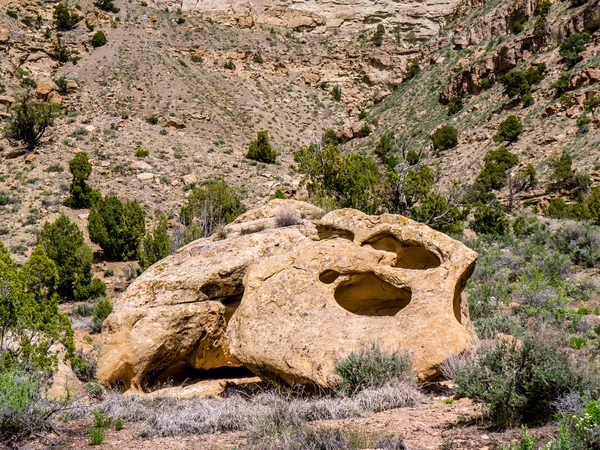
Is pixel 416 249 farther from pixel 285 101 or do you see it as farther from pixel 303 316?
pixel 285 101

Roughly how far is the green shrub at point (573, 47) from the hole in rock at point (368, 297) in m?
31.4

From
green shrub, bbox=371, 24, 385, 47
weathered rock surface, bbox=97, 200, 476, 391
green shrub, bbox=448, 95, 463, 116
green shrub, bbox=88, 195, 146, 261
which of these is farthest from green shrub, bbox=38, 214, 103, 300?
green shrub, bbox=371, 24, 385, 47

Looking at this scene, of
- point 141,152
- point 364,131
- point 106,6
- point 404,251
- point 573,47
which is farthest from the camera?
point 106,6

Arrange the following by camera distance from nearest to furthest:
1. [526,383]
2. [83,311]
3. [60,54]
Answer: [526,383] → [83,311] → [60,54]

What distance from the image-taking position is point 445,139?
33844 millimetres

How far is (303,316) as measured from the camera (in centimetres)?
709

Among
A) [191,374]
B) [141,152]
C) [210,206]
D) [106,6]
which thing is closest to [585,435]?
[191,374]

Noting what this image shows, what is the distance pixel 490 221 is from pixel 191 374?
1420 cm

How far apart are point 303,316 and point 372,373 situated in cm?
145

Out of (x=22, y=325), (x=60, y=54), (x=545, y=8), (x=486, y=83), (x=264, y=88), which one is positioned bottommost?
(x=22, y=325)

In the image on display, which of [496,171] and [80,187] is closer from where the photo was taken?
[80,187]

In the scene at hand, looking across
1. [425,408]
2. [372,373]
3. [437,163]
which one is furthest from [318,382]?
[437,163]

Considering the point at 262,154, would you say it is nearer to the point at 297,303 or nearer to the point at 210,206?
the point at 210,206

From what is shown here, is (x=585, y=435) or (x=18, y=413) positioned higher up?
(x=585, y=435)
